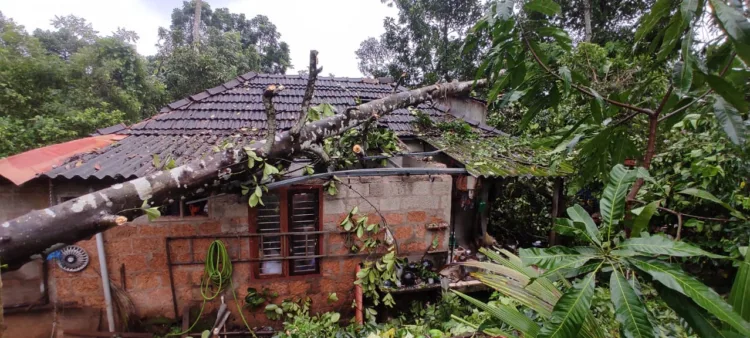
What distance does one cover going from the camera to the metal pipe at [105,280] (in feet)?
13.4

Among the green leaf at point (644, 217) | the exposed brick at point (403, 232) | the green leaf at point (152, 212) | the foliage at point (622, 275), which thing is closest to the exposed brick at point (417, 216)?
the exposed brick at point (403, 232)

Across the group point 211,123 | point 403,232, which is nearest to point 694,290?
point 403,232

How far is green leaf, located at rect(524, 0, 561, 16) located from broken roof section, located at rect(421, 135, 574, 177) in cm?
305

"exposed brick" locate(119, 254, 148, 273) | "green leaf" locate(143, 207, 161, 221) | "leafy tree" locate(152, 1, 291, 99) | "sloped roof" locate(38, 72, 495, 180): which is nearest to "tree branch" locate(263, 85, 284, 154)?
"green leaf" locate(143, 207, 161, 221)

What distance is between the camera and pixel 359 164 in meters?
5.26

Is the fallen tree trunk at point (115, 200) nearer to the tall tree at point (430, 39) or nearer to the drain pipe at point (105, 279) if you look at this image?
the drain pipe at point (105, 279)

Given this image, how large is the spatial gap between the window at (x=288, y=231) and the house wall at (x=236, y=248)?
141mm

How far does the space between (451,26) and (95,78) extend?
547 inches

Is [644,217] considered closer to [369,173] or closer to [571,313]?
[571,313]

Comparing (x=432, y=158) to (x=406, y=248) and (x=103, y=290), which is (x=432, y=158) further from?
(x=103, y=290)

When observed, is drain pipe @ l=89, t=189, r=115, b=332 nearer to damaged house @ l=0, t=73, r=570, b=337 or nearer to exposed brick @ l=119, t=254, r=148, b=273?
damaged house @ l=0, t=73, r=570, b=337

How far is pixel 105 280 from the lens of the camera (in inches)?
165

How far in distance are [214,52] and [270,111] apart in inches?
527

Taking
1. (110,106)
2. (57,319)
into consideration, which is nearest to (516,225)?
(57,319)
